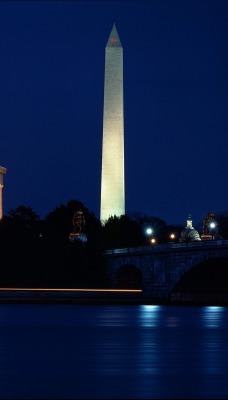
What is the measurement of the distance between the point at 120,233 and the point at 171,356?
472ft

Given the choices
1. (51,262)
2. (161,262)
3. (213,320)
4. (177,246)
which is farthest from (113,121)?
(213,320)

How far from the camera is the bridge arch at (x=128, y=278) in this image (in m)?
163

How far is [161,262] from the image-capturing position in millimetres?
141750

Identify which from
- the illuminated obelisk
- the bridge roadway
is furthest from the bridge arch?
the illuminated obelisk

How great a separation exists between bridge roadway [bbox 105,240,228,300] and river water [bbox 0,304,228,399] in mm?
43427

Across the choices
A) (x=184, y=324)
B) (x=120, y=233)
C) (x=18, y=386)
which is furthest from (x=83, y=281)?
(x=18, y=386)

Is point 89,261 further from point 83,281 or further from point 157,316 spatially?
point 157,316

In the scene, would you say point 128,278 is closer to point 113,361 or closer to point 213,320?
point 213,320

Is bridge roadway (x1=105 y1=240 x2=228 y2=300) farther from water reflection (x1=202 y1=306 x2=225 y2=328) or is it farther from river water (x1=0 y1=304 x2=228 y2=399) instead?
river water (x1=0 y1=304 x2=228 y2=399)

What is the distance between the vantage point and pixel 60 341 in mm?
64000

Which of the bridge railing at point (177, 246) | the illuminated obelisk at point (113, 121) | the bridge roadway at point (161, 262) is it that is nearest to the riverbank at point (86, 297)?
the bridge roadway at point (161, 262)

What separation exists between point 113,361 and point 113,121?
472ft

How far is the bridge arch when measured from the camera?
163 m

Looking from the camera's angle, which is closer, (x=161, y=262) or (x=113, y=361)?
(x=113, y=361)
